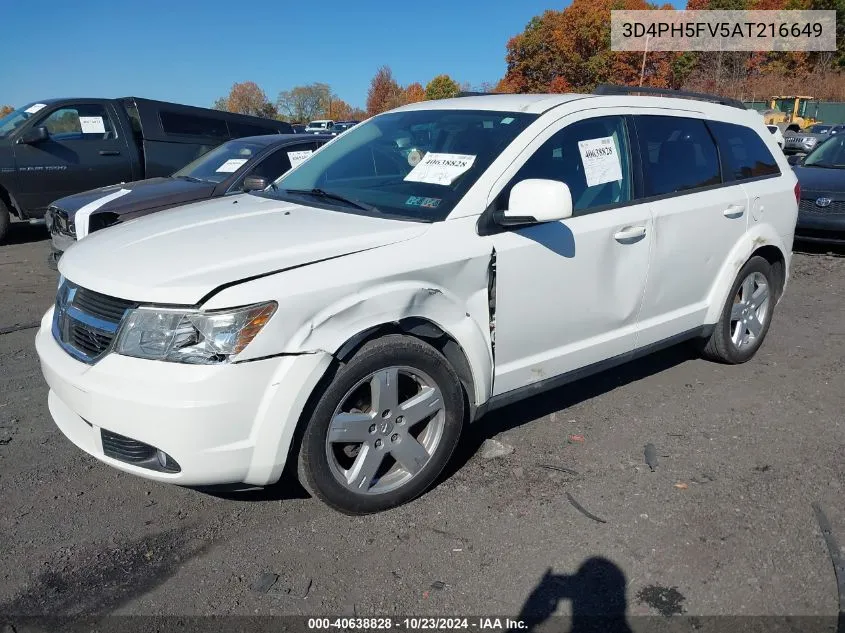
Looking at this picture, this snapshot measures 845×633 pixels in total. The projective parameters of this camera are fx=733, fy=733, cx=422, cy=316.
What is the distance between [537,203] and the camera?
3197mm

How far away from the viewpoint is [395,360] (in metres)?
3.01

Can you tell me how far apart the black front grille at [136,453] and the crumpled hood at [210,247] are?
1.82ft

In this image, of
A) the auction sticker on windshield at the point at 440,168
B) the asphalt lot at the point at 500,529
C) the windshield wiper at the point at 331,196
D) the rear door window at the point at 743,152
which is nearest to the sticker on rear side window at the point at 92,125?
the asphalt lot at the point at 500,529

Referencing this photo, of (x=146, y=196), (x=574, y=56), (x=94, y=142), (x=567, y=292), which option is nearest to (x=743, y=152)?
(x=567, y=292)

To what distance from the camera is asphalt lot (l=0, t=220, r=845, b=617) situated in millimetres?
2688

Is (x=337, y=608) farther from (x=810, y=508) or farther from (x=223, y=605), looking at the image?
(x=810, y=508)

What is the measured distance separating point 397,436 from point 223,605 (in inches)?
37.2

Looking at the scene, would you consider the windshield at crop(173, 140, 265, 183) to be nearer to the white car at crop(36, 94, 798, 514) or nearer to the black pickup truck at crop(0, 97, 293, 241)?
the black pickup truck at crop(0, 97, 293, 241)

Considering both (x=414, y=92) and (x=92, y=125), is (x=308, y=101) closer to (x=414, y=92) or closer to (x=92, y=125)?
(x=414, y=92)

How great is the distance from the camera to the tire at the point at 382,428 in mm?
Answer: 2902

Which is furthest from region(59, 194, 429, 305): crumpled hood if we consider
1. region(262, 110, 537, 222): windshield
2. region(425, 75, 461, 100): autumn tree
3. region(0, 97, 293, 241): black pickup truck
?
region(425, 75, 461, 100): autumn tree

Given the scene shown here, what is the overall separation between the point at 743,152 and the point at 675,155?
834mm

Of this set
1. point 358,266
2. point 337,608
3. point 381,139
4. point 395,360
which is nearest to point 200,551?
point 337,608

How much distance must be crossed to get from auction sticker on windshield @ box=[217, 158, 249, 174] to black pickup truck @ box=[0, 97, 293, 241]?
9.82ft
